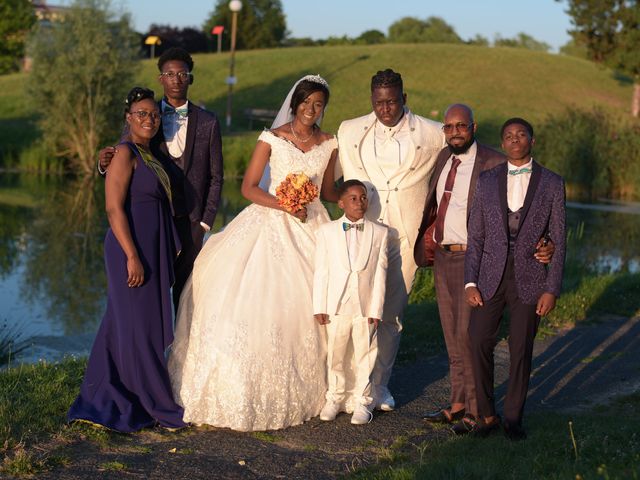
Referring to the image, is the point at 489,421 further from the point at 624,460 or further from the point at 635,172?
the point at 635,172

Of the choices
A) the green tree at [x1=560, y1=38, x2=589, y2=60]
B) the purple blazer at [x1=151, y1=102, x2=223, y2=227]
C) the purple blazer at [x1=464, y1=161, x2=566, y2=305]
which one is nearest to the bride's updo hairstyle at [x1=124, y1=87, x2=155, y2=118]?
the purple blazer at [x1=151, y1=102, x2=223, y2=227]

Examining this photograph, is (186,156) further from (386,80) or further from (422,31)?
(422,31)

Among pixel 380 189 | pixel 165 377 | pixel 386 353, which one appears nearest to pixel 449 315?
pixel 386 353

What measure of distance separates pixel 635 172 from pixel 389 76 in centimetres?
2165

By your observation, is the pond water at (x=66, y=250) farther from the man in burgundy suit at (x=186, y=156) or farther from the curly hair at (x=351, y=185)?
the curly hair at (x=351, y=185)

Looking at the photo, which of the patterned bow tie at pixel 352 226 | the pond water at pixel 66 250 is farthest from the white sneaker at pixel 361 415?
the pond water at pixel 66 250

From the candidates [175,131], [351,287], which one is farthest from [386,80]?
[175,131]

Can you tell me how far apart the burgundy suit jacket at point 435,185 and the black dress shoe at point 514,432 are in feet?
4.38

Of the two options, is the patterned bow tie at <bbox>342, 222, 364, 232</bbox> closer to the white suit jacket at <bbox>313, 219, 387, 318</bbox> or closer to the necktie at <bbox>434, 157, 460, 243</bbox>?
the white suit jacket at <bbox>313, 219, 387, 318</bbox>

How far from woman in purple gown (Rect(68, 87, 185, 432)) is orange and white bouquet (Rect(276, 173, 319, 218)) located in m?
0.85

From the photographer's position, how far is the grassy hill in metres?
49.9

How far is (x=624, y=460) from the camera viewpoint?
5.14m

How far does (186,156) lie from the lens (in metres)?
6.99

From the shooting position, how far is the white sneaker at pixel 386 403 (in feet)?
22.4
